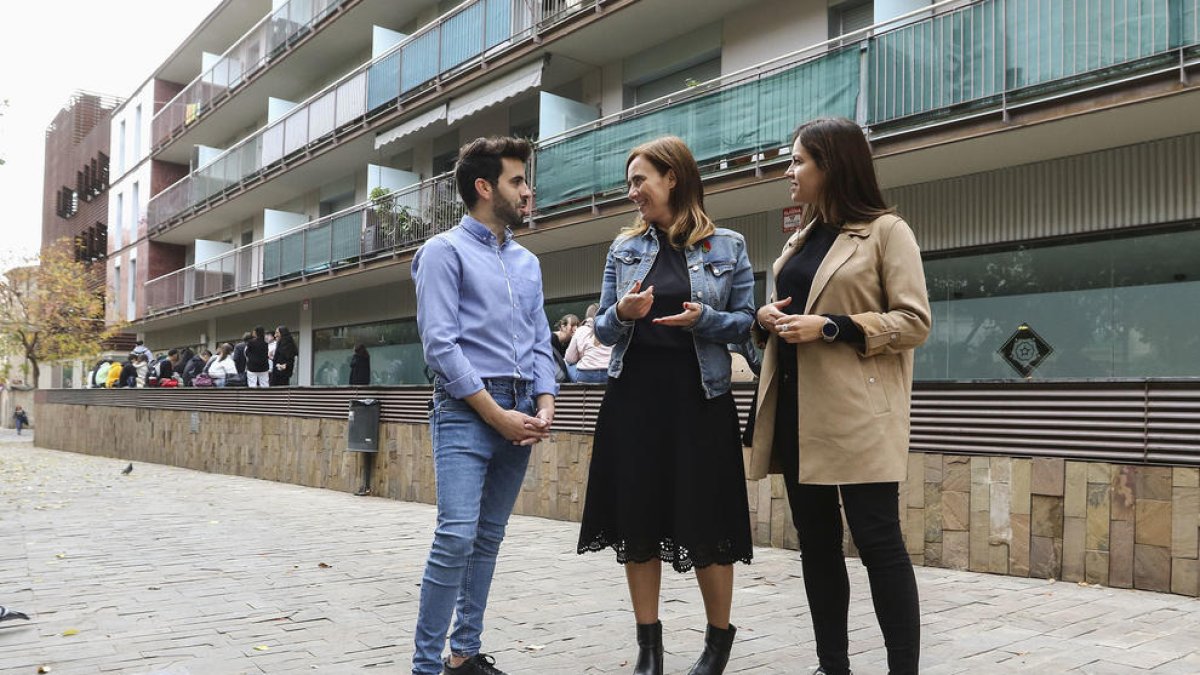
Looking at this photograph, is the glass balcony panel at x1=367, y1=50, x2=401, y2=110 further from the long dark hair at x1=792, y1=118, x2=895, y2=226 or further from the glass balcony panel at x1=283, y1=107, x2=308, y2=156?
the long dark hair at x1=792, y1=118, x2=895, y2=226

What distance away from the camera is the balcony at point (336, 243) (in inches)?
717

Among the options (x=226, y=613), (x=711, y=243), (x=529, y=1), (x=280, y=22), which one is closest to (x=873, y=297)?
(x=711, y=243)

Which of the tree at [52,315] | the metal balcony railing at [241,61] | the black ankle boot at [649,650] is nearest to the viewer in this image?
the black ankle boot at [649,650]

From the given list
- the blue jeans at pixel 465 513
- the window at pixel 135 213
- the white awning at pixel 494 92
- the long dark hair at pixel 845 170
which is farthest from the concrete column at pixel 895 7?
the window at pixel 135 213

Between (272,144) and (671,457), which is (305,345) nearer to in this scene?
(272,144)

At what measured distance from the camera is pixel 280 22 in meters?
25.7

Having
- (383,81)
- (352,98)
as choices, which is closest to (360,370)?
(383,81)

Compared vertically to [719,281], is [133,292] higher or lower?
higher

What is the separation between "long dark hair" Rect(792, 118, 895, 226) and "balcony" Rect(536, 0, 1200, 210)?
626 cm

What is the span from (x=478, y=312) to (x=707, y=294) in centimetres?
82

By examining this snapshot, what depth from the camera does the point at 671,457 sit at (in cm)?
337

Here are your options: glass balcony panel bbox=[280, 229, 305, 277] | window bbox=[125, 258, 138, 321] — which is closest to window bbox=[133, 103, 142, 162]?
window bbox=[125, 258, 138, 321]

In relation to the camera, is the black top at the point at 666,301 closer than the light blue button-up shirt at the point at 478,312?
No

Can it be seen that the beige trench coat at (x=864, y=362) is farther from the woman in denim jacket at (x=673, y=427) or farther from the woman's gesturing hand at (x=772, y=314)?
the woman in denim jacket at (x=673, y=427)
